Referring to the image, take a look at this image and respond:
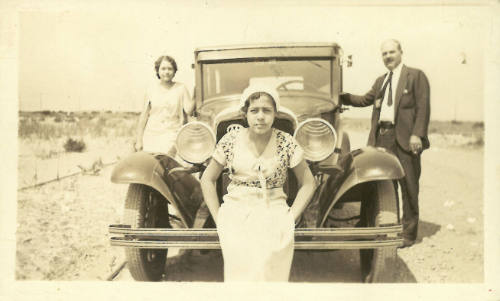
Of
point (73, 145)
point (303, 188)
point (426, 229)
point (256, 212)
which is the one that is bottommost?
point (426, 229)

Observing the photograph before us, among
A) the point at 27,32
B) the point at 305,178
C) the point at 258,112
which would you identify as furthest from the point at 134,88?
the point at 305,178

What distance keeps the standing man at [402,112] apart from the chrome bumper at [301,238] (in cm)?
94

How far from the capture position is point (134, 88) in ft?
9.72

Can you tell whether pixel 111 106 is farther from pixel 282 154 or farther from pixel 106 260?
pixel 282 154

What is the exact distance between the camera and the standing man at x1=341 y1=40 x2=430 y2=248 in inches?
113

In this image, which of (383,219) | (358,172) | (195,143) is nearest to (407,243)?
(383,219)

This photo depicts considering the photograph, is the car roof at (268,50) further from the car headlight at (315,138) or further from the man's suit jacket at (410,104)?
the car headlight at (315,138)

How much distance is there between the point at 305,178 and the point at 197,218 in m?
0.72

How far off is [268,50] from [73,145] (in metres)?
1.58

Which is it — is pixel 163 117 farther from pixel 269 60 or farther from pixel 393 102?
pixel 393 102

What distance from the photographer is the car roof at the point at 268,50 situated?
2.85 m

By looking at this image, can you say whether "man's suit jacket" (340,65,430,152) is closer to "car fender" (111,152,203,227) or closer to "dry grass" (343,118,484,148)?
"dry grass" (343,118,484,148)

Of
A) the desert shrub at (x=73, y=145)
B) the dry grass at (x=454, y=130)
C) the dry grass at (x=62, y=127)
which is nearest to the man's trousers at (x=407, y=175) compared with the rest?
the dry grass at (x=454, y=130)

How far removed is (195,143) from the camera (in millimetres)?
2406
